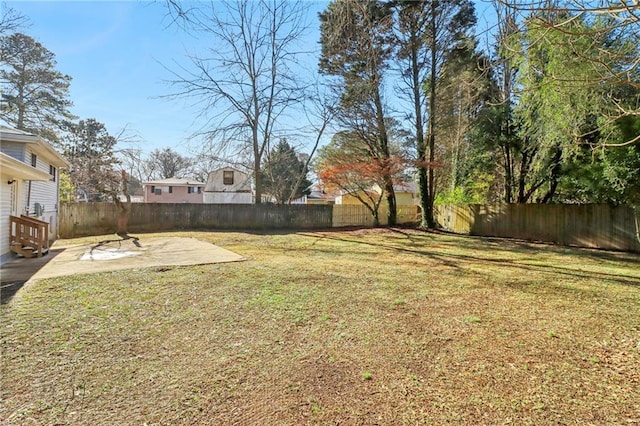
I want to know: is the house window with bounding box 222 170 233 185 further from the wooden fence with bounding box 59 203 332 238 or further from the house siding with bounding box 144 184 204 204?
the wooden fence with bounding box 59 203 332 238

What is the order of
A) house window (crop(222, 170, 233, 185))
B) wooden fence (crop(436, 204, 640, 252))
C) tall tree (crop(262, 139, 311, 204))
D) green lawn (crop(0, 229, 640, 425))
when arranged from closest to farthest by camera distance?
1. green lawn (crop(0, 229, 640, 425))
2. wooden fence (crop(436, 204, 640, 252))
3. tall tree (crop(262, 139, 311, 204))
4. house window (crop(222, 170, 233, 185))

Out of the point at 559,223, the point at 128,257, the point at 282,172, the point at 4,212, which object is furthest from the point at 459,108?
the point at 4,212

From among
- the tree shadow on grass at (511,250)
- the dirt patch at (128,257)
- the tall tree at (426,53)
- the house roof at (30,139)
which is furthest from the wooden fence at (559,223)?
the house roof at (30,139)

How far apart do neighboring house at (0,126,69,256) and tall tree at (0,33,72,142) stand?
21.0 ft

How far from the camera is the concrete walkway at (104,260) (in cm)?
519

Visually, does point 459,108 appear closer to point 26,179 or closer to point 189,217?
point 189,217

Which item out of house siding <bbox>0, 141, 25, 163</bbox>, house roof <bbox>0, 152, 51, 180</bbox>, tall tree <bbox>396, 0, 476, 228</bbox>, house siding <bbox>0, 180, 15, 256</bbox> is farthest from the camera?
tall tree <bbox>396, 0, 476, 228</bbox>

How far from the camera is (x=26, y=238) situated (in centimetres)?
726

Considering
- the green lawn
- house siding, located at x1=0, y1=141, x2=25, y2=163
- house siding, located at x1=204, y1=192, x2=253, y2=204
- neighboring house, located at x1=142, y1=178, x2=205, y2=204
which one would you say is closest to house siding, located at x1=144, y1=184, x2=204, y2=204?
neighboring house, located at x1=142, y1=178, x2=205, y2=204

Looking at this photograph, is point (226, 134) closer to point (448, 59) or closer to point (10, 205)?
point (10, 205)

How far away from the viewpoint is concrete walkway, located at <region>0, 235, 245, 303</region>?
17.0 ft

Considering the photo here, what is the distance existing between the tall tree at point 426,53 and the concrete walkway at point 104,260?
947 cm

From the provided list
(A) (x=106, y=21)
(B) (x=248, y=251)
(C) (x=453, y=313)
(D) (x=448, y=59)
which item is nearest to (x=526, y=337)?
(C) (x=453, y=313)

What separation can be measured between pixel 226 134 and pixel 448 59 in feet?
32.0
